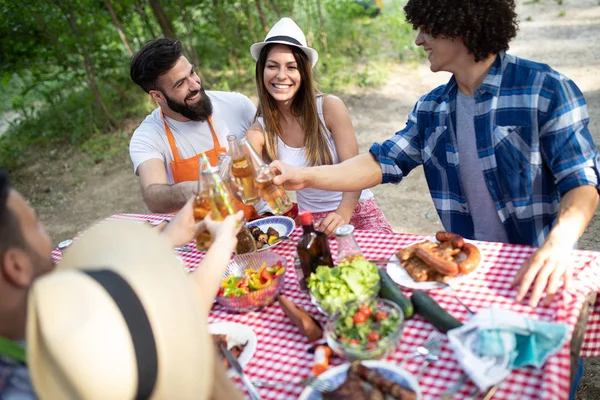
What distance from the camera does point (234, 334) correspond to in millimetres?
1974

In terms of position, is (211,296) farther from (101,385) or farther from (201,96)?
(201,96)

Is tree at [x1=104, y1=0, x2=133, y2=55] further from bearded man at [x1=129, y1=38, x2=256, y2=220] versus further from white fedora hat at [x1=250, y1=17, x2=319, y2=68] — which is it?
white fedora hat at [x1=250, y1=17, x2=319, y2=68]

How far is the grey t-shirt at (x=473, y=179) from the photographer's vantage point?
257cm

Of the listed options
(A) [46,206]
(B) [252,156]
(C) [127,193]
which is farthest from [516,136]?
(A) [46,206]

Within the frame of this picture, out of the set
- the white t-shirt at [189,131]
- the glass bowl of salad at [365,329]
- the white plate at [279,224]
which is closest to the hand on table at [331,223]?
the white plate at [279,224]

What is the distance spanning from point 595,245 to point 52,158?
8643 mm

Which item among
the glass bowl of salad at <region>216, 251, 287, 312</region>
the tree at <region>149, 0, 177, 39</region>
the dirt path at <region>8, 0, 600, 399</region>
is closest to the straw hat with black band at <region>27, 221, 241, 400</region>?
the glass bowl of salad at <region>216, 251, 287, 312</region>

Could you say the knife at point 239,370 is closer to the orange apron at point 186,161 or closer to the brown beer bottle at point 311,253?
the brown beer bottle at point 311,253

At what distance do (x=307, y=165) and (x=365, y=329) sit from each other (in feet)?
6.38

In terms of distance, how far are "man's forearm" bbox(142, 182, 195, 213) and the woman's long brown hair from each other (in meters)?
0.66

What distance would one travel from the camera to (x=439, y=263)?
6.57ft

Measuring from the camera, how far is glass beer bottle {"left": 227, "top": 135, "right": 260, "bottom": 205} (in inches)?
91.4

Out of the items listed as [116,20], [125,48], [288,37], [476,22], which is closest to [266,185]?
[476,22]

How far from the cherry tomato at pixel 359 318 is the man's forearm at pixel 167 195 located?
1.77 meters
